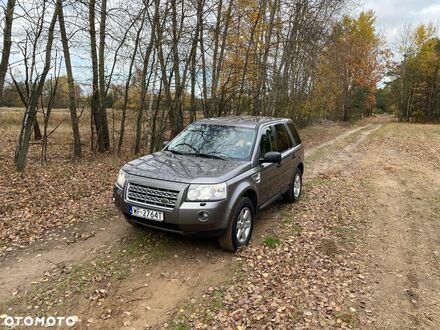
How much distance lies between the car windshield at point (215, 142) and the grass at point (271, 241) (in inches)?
52.4

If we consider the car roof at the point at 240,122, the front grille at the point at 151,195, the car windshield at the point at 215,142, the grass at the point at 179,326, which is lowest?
the grass at the point at 179,326

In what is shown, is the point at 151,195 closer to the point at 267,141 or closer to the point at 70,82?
the point at 267,141

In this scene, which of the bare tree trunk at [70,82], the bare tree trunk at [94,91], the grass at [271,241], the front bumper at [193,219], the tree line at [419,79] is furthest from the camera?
the tree line at [419,79]

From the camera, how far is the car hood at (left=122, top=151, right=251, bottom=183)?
460cm

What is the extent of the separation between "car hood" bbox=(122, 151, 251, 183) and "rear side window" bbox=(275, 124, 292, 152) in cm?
160

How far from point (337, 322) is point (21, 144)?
8782 mm

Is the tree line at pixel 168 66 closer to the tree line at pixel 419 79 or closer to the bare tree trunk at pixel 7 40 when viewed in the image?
the bare tree trunk at pixel 7 40

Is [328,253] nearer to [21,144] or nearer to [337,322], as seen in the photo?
[337,322]

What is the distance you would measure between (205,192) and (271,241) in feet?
5.25

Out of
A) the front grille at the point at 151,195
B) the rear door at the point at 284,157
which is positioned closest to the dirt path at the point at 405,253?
the rear door at the point at 284,157

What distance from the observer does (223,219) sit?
15.0ft

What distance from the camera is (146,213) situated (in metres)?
4.57

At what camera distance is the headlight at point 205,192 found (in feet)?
14.6

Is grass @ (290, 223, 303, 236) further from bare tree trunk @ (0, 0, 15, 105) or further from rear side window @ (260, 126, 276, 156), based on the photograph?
bare tree trunk @ (0, 0, 15, 105)
